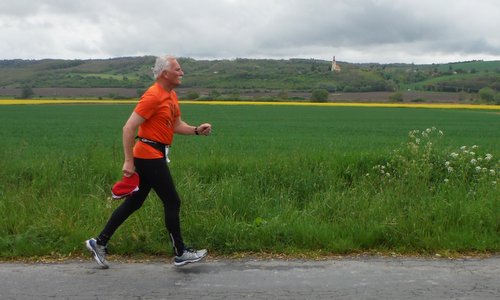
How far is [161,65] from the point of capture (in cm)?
491

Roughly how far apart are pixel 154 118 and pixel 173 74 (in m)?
0.44

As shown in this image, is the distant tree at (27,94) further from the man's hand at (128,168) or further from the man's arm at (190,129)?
the man's hand at (128,168)

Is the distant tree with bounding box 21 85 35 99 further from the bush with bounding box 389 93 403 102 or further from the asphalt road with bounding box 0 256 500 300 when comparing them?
the asphalt road with bounding box 0 256 500 300

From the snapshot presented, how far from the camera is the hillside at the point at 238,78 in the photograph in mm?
71250

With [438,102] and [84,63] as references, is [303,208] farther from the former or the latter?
→ [84,63]

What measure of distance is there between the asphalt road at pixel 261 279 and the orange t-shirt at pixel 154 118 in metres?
1.07

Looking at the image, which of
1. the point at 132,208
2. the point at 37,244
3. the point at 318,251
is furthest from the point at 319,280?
the point at 37,244

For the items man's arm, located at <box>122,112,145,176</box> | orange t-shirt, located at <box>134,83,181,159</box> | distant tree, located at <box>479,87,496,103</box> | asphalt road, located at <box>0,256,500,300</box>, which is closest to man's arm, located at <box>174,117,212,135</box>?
orange t-shirt, located at <box>134,83,181,159</box>

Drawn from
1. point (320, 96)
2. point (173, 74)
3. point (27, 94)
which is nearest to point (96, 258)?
point (173, 74)

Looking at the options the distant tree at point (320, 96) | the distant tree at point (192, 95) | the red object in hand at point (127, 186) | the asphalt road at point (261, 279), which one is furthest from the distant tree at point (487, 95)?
the red object in hand at point (127, 186)

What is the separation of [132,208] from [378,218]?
2649 mm

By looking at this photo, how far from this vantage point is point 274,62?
352 feet

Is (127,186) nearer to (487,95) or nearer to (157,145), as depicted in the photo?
(157,145)

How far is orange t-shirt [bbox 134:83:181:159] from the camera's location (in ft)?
15.6
